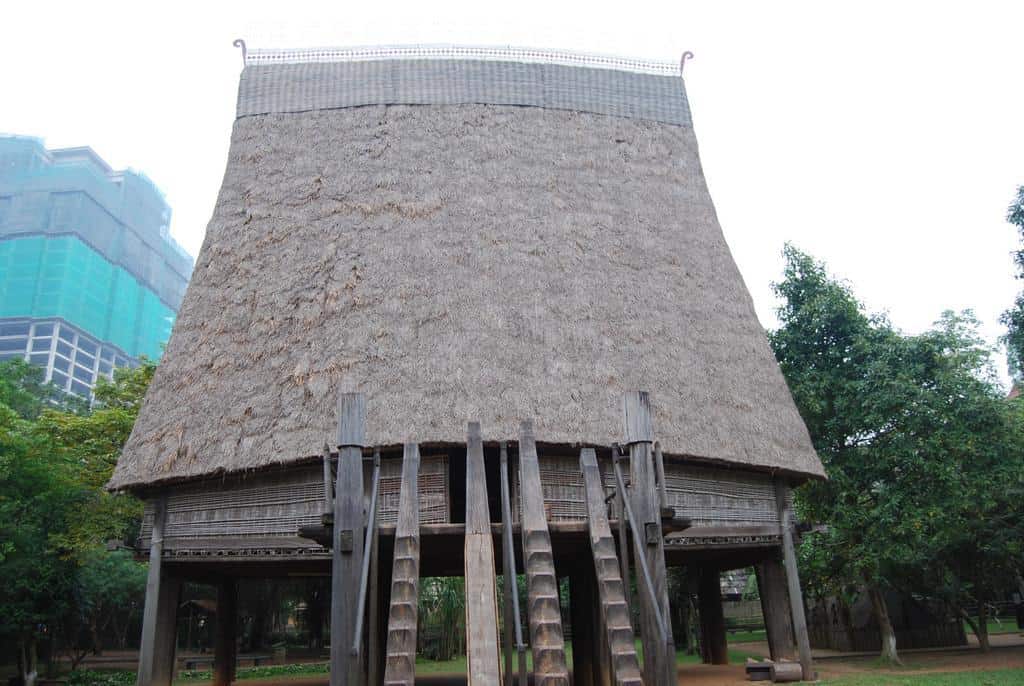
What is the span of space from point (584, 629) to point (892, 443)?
19.4ft

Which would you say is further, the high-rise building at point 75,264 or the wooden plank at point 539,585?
the high-rise building at point 75,264

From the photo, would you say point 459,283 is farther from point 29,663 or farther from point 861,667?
point 29,663

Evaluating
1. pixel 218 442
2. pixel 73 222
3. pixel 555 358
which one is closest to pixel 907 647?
pixel 555 358

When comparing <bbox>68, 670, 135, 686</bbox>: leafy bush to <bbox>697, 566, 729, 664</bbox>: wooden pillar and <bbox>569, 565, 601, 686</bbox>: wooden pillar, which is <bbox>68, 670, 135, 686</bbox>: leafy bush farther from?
<bbox>697, 566, 729, 664</bbox>: wooden pillar

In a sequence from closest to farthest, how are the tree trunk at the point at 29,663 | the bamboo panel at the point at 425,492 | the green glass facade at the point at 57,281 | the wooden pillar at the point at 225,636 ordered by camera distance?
the bamboo panel at the point at 425,492 → the wooden pillar at the point at 225,636 → the tree trunk at the point at 29,663 → the green glass facade at the point at 57,281

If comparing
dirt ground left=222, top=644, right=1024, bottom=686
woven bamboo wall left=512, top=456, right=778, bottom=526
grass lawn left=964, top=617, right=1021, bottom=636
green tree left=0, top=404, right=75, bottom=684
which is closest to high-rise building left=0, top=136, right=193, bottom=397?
green tree left=0, top=404, right=75, bottom=684

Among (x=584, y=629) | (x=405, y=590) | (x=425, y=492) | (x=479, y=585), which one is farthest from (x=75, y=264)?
(x=479, y=585)

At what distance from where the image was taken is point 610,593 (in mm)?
5129

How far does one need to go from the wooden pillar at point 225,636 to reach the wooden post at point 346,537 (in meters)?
7.52

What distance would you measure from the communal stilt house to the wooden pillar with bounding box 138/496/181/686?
0.12 ft

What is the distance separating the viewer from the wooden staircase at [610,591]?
185 inches

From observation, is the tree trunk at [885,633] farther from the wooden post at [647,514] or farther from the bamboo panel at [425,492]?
the wooden post at [647,514]

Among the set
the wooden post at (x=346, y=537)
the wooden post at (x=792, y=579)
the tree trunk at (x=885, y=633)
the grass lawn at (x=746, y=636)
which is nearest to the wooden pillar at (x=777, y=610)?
the wooden post at (x=792, y=579)

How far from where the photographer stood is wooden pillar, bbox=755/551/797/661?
10328mm
